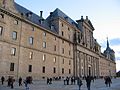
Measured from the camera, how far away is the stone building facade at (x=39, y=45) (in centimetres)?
3466

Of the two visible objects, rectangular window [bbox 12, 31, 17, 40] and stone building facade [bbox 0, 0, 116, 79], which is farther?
rectangular window [bbox 12, 31, 17, 40]

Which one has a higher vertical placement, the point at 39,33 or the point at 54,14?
the point at 54,14

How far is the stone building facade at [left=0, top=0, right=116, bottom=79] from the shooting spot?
3466 centimetres

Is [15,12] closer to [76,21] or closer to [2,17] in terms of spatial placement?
[2,17]

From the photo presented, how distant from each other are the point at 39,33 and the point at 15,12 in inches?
378

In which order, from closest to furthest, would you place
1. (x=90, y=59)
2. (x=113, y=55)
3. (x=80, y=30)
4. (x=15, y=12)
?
(x=15, y=12)
(x=80, y=30)
(x=90, y=59)
(x=113, y=55)

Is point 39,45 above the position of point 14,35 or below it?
below

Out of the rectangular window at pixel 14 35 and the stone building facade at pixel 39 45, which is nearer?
the stone building facade at pixel 39 45

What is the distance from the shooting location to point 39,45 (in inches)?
1752

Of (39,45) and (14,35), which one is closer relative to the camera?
(14,35)

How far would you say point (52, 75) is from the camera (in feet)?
158

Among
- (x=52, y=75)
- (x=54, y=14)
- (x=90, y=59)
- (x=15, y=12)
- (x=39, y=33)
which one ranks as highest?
(x=54, y=14)

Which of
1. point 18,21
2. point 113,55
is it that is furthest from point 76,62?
point 113,55

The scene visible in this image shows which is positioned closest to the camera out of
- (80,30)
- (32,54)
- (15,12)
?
(15,12)
